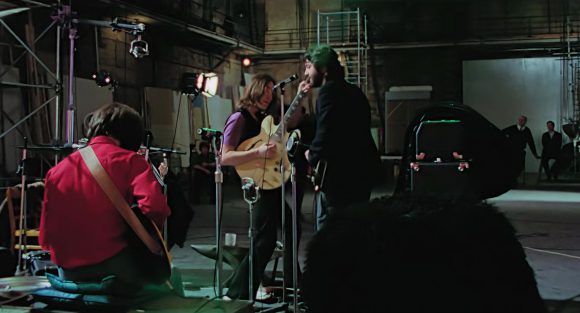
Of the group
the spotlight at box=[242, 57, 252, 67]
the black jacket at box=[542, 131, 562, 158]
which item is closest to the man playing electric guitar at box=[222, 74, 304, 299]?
the spotlight at box=[242, 57, 252, 67]

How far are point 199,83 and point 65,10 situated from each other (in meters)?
1.84

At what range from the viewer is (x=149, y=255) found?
1.80m

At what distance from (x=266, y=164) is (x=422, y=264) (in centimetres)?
209

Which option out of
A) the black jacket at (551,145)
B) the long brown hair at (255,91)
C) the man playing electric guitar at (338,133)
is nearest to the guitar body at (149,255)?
the man playing electric guitar at (338,133)

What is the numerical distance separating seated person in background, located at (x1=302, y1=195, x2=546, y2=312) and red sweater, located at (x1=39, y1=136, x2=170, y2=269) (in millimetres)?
1289

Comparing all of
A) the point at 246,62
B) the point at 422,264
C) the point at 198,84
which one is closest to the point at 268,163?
the point at 198,84

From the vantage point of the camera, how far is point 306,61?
2.22 metres

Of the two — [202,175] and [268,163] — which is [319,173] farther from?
[202,175]

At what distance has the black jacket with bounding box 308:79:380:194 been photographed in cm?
212

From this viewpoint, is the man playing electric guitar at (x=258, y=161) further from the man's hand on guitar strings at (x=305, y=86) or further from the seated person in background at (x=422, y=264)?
the seated person in background at (x=422, y=264)

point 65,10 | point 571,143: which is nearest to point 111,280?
point 65,10

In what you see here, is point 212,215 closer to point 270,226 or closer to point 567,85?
point 270,226

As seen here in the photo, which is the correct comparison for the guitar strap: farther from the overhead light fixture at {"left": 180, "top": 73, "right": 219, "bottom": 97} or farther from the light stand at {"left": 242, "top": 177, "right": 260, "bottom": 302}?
the overhead light fixture at {"left": 180, "top": 73, "right": 219, "bottom": 97}

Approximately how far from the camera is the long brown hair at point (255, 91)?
264 cm
